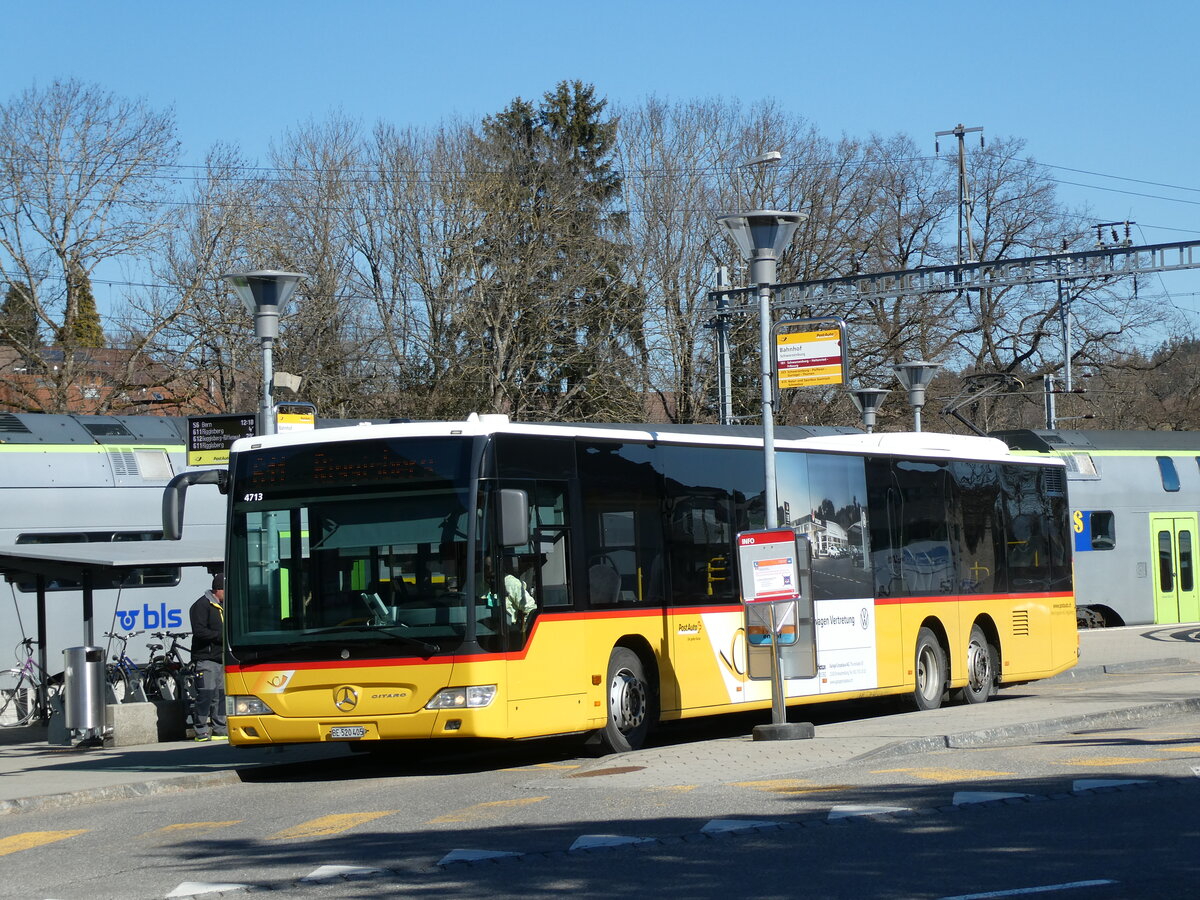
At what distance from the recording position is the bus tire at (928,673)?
61.8 feet

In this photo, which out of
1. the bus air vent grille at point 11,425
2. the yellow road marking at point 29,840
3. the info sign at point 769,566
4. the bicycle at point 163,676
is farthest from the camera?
the bus air vent grille at point 11,425

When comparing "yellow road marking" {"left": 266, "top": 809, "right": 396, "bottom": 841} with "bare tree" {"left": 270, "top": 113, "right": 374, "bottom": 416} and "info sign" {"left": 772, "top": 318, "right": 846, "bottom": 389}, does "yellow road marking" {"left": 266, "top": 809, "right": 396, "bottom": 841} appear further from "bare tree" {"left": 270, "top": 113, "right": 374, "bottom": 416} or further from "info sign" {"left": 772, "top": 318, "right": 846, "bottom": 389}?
"bare tree" {"left": 270, "top": 113, "right": 374, "bottom": 416}

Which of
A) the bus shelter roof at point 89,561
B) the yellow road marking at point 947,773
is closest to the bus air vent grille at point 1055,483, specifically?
the yellow road marking at point 947,773

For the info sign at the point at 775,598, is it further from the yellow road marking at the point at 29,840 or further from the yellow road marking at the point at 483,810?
the yellow road marking at the point at 29,840

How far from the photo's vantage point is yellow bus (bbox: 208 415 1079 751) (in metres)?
13.3

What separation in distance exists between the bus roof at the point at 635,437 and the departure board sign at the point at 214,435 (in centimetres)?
124

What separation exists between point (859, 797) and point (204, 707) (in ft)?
29.4

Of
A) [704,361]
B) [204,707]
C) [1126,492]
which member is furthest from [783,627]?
[704,361]

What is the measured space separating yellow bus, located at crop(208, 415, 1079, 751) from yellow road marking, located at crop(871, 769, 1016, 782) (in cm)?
283

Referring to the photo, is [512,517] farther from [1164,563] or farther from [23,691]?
[1164,563]

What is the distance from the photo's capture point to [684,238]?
160 feet

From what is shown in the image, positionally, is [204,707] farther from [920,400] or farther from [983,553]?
[920,400]

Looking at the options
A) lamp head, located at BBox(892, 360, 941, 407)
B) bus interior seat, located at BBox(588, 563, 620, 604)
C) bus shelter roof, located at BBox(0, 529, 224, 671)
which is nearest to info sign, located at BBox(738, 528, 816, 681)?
bus interior seat, located at BBox(588, 563, 620, 604)

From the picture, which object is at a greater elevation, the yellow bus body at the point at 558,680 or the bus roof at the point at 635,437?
the bus roof at the point at 635,437
